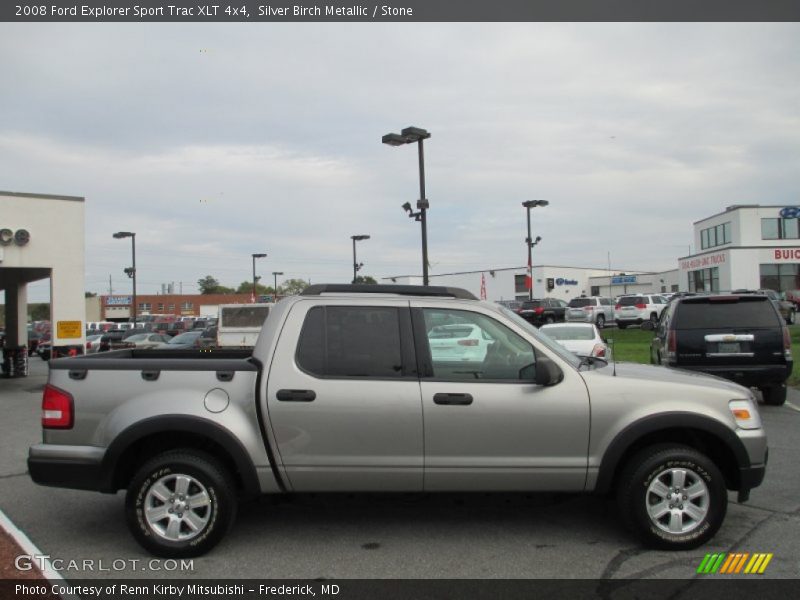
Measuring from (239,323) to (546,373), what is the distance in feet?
50.6

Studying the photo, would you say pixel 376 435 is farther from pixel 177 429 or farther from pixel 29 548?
pixel 29 548

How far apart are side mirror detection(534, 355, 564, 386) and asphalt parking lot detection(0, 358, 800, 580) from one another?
2.90 feet

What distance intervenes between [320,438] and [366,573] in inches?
35.6

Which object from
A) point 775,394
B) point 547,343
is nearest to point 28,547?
point 547,343

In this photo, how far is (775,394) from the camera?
35.7 feet

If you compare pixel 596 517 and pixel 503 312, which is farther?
pixel 596 517

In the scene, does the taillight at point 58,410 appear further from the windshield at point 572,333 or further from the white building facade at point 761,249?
the white building facade at point 761,249

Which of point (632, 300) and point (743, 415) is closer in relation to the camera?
point (743, 415)

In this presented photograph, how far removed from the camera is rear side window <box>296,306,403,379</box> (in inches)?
192

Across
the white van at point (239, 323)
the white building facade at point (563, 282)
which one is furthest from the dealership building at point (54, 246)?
the white building facade at point (563, 282)

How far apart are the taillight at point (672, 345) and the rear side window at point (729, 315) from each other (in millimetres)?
134
